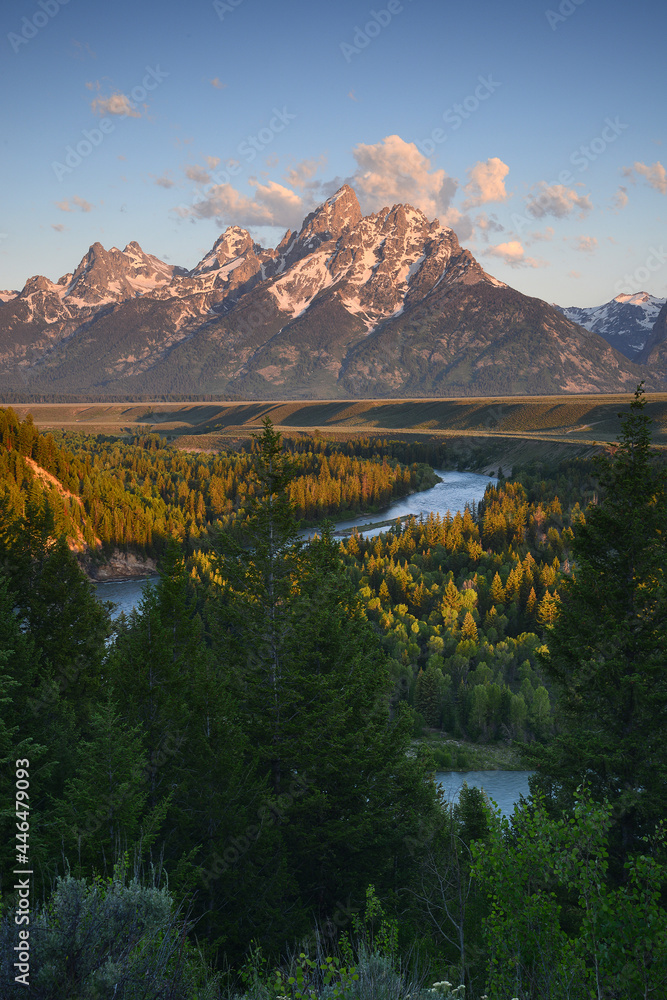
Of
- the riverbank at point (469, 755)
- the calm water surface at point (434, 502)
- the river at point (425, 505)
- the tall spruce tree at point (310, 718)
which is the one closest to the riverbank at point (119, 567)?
the river at point (425, 505)

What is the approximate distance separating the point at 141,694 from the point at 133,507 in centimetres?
10975

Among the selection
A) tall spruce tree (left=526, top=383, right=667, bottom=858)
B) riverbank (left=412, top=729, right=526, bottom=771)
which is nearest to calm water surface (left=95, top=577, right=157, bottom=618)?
riverbank (left=412, top=729, right=526, bottom=771)

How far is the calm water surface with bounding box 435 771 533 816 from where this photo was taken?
45.2 meters

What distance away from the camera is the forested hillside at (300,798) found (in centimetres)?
923

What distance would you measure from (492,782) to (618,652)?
1405 inches

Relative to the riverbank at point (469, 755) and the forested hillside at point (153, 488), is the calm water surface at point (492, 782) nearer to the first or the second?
the riverbank at point (469, 755)

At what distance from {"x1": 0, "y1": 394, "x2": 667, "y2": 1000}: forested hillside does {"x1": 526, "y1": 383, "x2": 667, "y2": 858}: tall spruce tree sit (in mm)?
81

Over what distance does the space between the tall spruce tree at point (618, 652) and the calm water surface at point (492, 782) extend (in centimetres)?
2766

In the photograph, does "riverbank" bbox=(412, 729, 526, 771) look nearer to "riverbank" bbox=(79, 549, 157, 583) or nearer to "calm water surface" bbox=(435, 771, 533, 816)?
"calm water surface" bbox=(435, 771, 533, 816)

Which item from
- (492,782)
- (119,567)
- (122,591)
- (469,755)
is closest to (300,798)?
(492,782)

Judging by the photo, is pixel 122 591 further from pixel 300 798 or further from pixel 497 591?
pixel 300 798

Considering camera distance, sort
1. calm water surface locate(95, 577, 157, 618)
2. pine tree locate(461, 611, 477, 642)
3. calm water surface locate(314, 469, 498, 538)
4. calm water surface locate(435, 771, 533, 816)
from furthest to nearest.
Answer: calm water surface locate(314, 469, 498, 538), calm water surface locate(95, 577, 157, 618), pine tree locate(461, 611, 477, 642), calm water surface locate(435, 771, 533, 816)

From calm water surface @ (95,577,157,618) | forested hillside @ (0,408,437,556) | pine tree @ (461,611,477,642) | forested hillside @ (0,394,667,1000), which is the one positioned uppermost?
forested hillside @ (0,394,667,1000)

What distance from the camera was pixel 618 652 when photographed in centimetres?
1820
